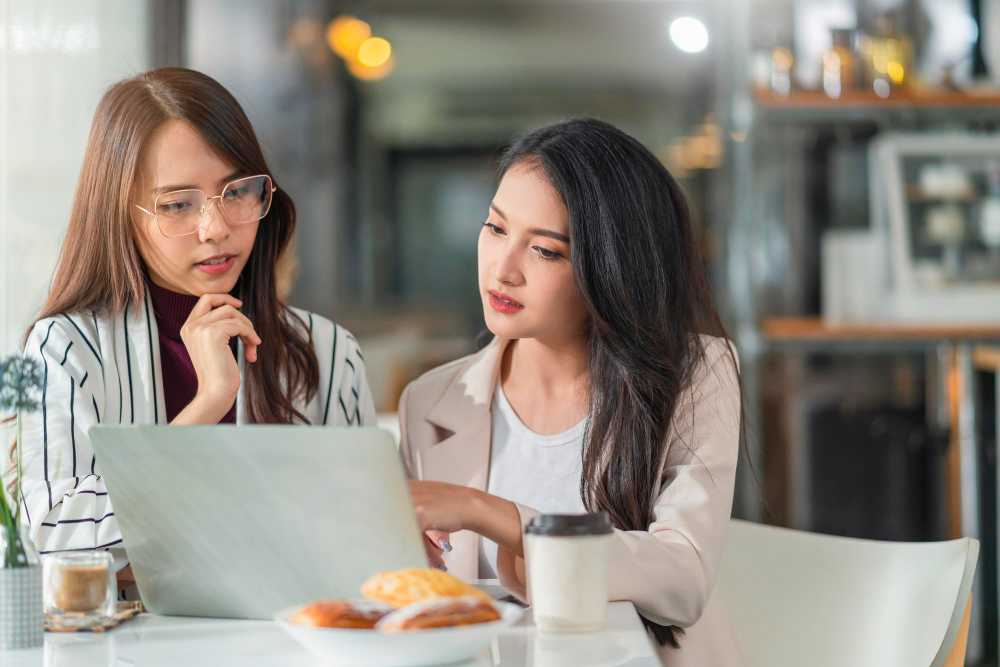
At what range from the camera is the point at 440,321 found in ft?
20.8

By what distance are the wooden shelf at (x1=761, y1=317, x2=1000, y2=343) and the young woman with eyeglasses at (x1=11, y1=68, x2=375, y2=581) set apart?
7.05 feet

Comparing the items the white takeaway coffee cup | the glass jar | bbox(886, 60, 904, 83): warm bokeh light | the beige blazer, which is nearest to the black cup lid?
the white takeaway coffee cup

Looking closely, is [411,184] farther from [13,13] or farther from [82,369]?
[82,369]

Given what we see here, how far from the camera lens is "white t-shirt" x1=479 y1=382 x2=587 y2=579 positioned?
4.08 ft

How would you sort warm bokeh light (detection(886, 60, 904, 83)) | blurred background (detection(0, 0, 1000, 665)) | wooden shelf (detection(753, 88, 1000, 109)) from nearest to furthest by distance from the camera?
blurred background (detection(0, 0, 1000, 665)), wooden shelf (detection(753, 88, 1000, 109)), warm bokeh light (detection(886, 60, 904, 83))

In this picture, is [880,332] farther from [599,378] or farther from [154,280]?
[154,280]

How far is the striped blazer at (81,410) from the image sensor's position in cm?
98

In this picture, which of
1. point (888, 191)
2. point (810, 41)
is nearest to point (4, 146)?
point (888, 191)

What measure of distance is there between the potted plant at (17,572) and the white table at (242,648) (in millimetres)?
15

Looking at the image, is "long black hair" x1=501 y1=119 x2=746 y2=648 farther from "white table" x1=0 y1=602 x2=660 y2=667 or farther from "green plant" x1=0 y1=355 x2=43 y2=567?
"green plant" x1=0 y1=355 x2=43 y2=567

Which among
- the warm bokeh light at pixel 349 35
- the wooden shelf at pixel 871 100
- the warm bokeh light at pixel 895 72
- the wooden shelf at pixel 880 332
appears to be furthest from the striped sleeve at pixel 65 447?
the warm bokeh light at pixel 349 35

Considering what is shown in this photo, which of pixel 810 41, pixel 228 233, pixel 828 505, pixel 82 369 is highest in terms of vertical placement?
pixel 810 41

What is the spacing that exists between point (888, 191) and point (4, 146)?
103 inches

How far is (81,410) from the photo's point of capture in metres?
1.10
